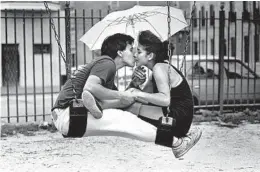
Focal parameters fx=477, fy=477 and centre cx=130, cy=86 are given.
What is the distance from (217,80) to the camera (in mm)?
10219

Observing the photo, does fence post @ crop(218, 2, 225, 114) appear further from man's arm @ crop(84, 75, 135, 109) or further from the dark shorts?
man's arm @ crop(84, 75, 135, 109)

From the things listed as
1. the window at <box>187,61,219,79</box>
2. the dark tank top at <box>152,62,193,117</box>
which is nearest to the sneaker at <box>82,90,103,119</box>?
the dark tank top at <box>152,62,193,117</box>

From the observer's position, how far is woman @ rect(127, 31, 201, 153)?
3.08 m

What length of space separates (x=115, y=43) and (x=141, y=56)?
0.63 feet

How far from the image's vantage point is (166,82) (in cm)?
313

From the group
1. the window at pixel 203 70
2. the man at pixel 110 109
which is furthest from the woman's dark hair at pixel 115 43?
the window at pixel 203 70

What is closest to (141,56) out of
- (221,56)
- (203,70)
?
(221,56)

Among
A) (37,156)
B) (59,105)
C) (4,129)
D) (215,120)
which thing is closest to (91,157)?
(37,156)

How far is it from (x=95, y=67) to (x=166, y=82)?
0.48m

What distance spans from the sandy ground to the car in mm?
1958

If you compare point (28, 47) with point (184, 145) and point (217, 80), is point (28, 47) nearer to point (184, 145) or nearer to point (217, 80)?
point (217, 80)

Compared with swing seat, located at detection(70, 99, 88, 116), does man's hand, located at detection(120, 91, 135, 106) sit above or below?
above

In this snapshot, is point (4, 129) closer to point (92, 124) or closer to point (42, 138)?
point (42, 138)

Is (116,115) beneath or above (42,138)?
above
